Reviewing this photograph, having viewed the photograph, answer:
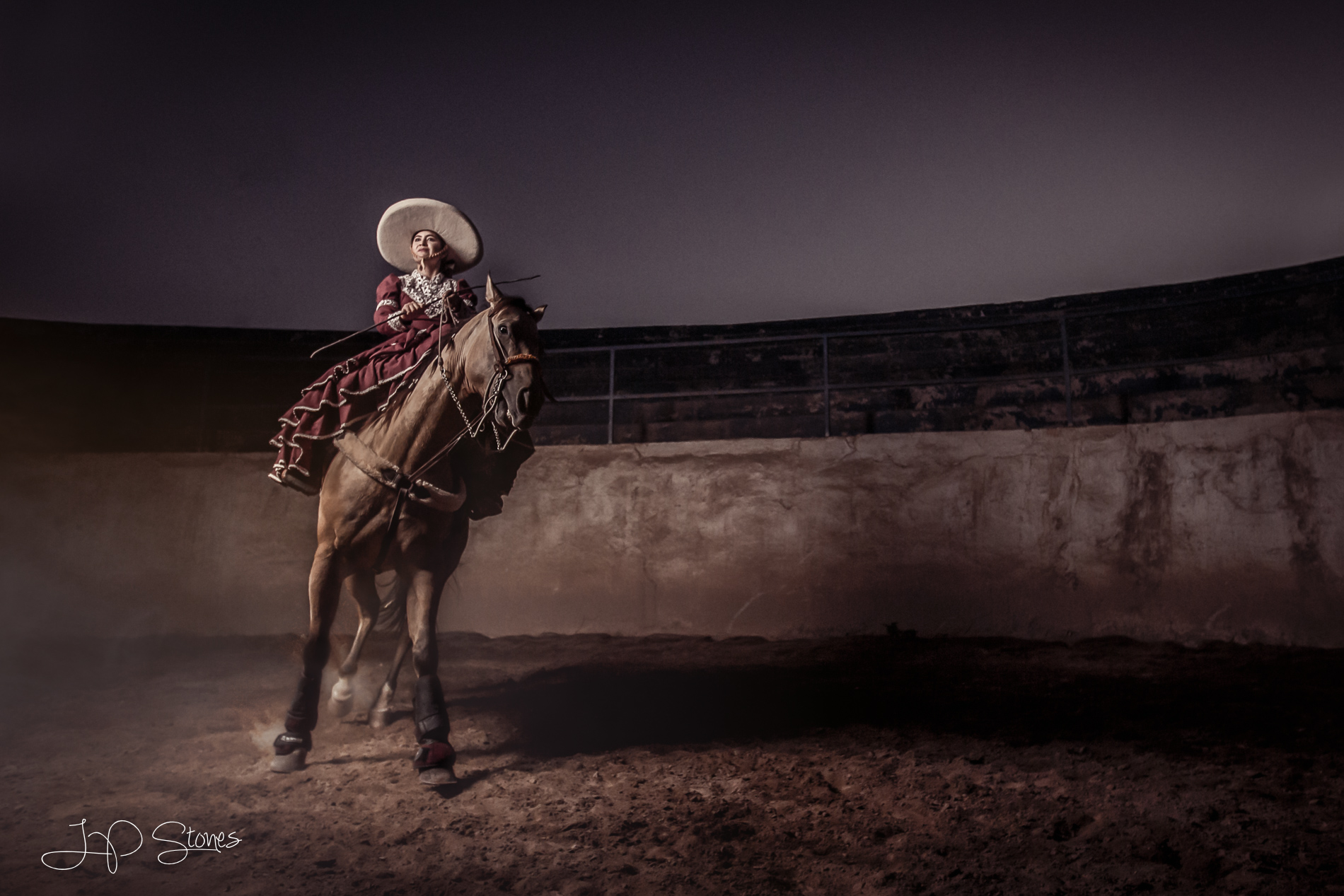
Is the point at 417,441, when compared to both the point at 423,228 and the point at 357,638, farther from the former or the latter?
the point at 357,638

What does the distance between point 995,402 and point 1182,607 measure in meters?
7.25

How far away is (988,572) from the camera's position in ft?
16.7

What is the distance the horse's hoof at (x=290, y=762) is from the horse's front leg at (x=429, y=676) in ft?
1.53

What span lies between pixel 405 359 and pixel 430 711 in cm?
152

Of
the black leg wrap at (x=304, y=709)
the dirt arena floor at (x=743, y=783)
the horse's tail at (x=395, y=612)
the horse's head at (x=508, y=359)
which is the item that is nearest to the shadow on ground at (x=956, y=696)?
the dirt arena floor at (x=743, y=783)

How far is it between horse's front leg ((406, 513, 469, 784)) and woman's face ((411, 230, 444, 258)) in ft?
4.21

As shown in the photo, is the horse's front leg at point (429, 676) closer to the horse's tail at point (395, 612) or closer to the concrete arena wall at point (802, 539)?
the horse's tail at point (395, 612)

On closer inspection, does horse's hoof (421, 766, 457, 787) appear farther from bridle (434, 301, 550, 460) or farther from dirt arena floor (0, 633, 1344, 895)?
bridle (434, 301, 550, 460)

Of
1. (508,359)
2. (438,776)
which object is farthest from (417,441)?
(438,776)

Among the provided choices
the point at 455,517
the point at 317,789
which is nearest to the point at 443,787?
the point at 317,789

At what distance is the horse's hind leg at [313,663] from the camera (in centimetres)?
305

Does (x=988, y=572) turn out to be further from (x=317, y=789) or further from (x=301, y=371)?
(x=301, y=371)

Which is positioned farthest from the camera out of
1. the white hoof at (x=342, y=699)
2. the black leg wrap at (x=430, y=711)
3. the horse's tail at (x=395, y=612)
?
the horse's tail at (x=395, y=612)

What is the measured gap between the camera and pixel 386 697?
3.84 m
